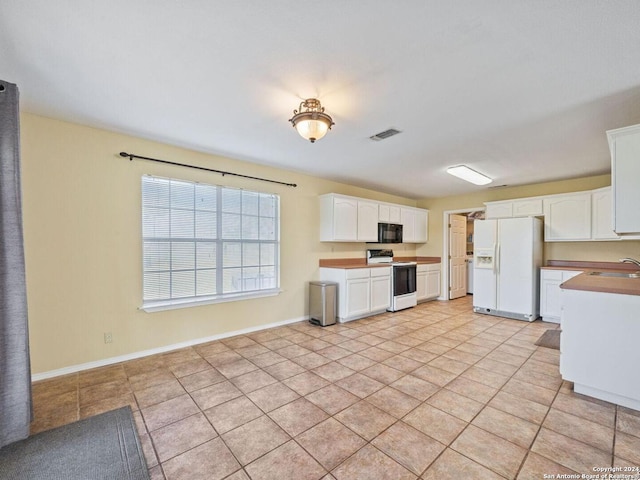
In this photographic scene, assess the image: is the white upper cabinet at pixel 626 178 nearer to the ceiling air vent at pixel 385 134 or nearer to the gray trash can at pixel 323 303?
the ceiling air vent at pixel 385 134

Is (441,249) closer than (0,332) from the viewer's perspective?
No

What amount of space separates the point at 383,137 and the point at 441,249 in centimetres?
442

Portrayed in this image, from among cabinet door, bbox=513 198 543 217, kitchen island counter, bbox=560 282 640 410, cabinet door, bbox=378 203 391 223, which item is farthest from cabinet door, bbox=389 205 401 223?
Result: kitchen island counter, bbox=560 282 640 410

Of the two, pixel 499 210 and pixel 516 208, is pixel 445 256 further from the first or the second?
pixel 516 208

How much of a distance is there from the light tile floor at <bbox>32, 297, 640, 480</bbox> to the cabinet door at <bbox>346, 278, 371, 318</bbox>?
1088mm

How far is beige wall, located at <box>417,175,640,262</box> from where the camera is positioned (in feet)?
15.2

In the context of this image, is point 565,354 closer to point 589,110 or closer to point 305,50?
point 589,110

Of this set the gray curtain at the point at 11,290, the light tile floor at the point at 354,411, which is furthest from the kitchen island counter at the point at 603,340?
the gray curtain at the point at 11,290

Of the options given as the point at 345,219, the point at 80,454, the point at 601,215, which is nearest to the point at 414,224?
the point at 345,219

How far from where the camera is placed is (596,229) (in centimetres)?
455

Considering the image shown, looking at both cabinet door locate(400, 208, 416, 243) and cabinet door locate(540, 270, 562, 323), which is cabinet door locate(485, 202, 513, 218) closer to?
cabinet door locate(540, 270, 562, 323)

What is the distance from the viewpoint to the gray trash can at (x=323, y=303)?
452 cm

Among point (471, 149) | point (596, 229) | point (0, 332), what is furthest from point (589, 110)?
point (0, 332)

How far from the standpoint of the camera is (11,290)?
1908 millimetres
